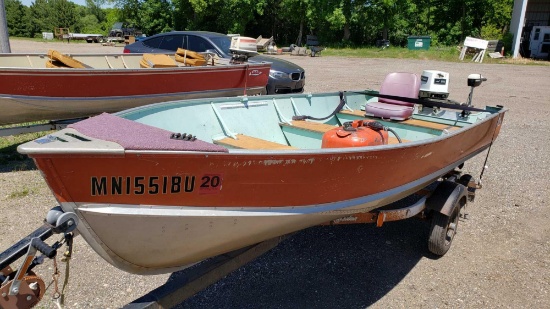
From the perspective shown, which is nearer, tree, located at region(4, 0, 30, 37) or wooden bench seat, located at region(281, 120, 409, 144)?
wooden bench seat, located at region(281, 120, 409, 144)

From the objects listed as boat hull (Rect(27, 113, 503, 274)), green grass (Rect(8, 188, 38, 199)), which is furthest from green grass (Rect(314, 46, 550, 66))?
boat hull (Rect(27, 113, 503, 274))

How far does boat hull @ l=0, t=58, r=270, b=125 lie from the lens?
5719mm

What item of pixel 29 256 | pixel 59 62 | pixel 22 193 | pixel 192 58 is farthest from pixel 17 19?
pixel 29 256

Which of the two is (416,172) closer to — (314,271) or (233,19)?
(314,271)

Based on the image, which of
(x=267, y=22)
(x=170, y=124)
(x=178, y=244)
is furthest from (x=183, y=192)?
(x=267, y=22)

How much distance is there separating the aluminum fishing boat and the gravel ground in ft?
2.31

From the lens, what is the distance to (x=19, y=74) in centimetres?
559

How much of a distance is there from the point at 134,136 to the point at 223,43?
765 cm

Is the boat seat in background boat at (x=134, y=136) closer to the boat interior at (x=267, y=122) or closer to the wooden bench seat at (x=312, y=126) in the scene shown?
the boat interior at (x=267, y=122)

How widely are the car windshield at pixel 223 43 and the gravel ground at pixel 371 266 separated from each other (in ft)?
16.2

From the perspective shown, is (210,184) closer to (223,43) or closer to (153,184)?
(153,184)

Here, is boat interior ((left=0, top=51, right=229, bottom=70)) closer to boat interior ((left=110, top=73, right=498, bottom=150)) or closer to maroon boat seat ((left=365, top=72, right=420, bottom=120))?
boat interior ((left=110, top=73, right=498, bottom=150))

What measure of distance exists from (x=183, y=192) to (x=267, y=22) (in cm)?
4004

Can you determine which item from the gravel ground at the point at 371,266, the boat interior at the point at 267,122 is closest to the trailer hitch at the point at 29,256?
the boat interior at the point at 267,122
